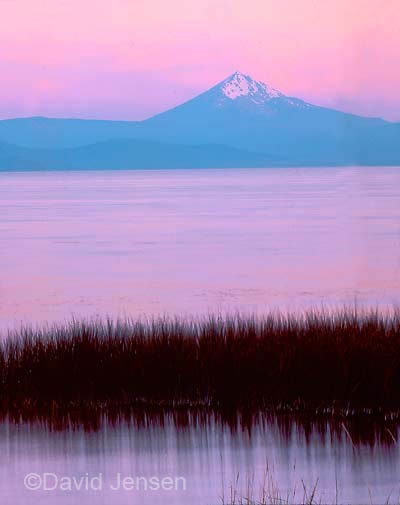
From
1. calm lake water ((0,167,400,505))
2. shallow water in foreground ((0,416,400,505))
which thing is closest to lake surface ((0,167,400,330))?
calm lake water ((0,167,400,505))

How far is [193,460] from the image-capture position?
8.12 m

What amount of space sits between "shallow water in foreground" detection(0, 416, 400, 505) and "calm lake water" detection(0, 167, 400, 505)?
15 mm

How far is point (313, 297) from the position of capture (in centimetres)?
2069

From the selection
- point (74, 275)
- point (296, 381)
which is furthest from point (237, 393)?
point (74, 275)

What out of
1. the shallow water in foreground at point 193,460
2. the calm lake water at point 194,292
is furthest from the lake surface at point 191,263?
the shallow water in foreground at point 193,460

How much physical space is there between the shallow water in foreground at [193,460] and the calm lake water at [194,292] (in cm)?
1

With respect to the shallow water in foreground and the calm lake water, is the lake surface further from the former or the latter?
the shallow water in foreground

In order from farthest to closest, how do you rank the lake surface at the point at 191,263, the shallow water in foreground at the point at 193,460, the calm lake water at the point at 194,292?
the lake surface at the point at 191,263, the calm lake water at the point at 194,292, the shallow water in foreground at the point at 193,460

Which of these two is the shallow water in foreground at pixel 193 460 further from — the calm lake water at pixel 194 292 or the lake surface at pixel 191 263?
the lake surface at pixel 191 263

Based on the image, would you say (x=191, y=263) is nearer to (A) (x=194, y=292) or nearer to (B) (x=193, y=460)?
(A) (x=194, y=292)

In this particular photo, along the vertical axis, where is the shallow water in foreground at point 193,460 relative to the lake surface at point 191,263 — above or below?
below

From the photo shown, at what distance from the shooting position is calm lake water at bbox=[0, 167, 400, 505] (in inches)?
309

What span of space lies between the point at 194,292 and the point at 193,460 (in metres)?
14.6

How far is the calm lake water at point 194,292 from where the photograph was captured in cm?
786
